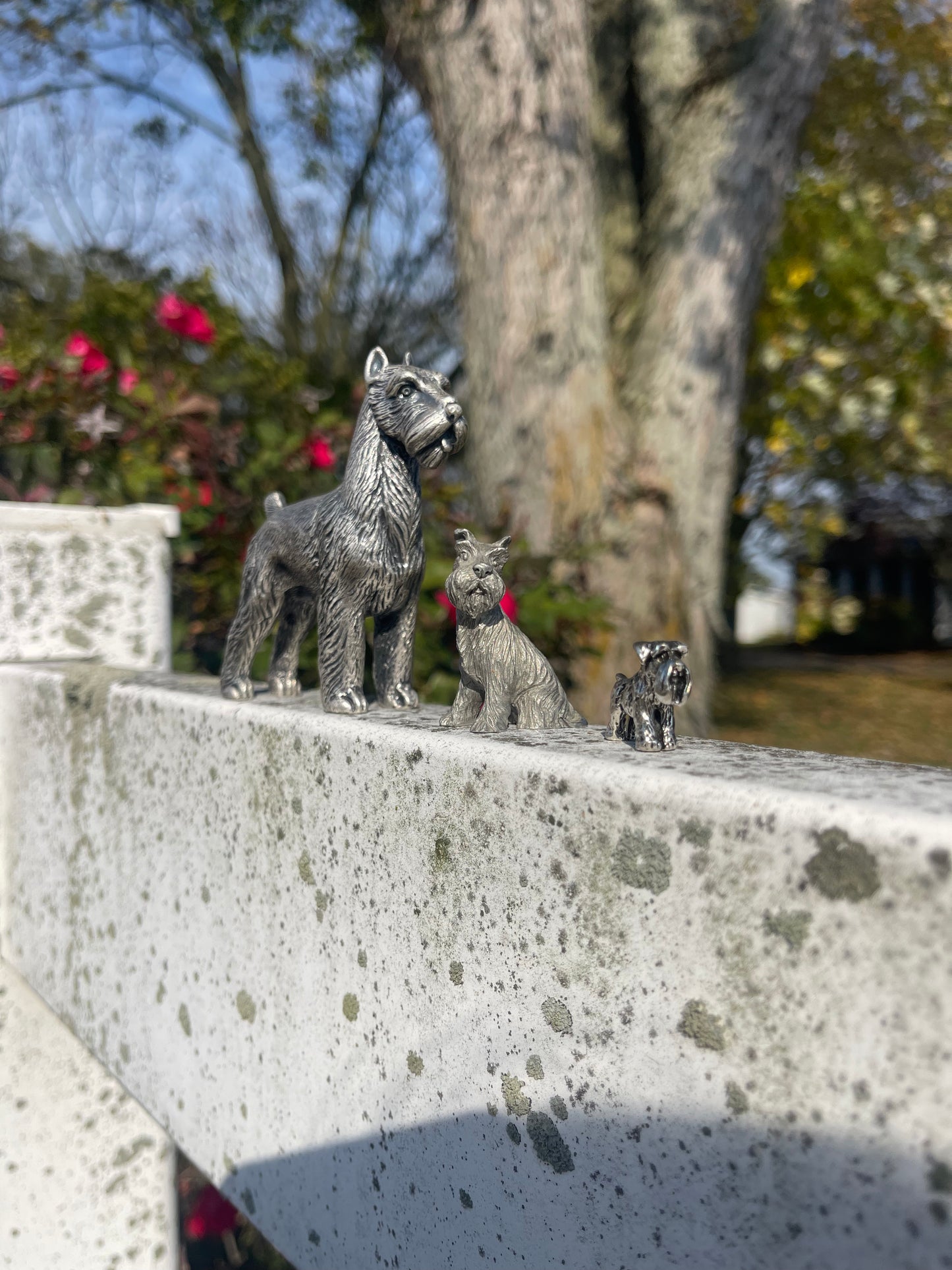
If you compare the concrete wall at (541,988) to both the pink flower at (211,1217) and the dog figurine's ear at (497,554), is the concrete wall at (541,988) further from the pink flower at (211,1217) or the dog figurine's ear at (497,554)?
the pink flower at (211,1217)

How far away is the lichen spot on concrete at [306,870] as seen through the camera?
5.31 ft

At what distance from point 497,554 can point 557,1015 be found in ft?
2.60

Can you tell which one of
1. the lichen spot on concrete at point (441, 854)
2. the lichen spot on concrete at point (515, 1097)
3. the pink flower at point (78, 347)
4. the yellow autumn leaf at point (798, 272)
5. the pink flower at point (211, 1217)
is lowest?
the pink flower at point (211, 1217)

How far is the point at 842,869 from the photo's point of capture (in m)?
0.85

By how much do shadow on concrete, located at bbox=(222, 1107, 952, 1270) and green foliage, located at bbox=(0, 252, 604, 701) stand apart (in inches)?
72.4

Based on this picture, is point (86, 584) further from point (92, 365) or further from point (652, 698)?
point (652, 698)

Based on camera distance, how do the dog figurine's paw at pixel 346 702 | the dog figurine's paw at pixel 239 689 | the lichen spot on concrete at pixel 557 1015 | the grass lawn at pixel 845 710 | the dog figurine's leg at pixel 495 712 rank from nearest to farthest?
the lichen spot on concrete at pixel 557 1015
the dog figurine's leg at pixel 495 712
the dog figurine's paw at pixel 346 702
the dog figurine's paw at pixel 239 689
the grass lawn at pixel 845 710

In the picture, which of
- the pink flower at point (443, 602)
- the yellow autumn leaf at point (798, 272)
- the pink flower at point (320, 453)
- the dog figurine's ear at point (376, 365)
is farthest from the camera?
the yellow autumn leaf at point (798, 272)

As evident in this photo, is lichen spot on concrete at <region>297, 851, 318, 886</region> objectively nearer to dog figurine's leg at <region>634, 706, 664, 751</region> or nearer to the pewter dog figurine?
the pewter dog figurine

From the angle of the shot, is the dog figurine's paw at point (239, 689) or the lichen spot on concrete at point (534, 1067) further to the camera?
the dog figurine's paw at point (239, 689)

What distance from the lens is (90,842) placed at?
8.03ft

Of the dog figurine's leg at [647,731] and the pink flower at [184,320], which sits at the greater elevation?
the pink flower at [184,320]

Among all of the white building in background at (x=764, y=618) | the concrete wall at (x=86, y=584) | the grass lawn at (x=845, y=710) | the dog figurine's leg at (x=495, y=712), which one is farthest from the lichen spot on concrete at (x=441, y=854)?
the white building in background at (x=764, y=618)

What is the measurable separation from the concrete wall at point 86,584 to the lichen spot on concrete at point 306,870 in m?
1.50
